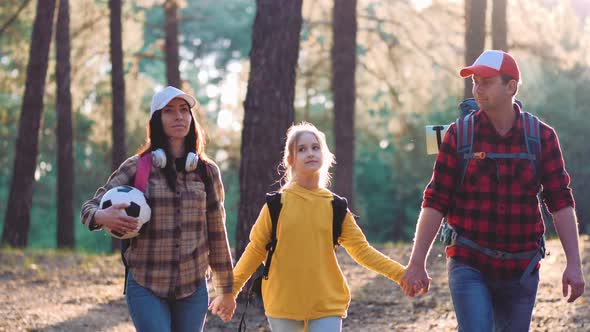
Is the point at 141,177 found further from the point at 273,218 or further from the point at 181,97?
the point at 273,218

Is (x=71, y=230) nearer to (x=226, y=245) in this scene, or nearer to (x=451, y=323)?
(x=451, y=323)

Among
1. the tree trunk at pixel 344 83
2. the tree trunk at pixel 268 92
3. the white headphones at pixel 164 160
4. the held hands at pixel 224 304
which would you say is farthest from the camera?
the tree trunk at pixel 344 83

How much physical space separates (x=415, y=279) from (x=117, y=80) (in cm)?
1509

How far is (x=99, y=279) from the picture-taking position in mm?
13727

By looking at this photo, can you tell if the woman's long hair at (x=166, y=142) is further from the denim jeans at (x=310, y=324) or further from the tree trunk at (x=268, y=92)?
the tree trunk at (x=268, y=92)

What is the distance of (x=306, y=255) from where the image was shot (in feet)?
17.7

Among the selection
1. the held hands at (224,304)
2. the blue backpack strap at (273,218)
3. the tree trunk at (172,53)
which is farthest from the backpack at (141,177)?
the tree trunk at (172,53)

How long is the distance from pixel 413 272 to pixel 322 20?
17.4m

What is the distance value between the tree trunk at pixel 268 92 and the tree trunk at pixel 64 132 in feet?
36.4

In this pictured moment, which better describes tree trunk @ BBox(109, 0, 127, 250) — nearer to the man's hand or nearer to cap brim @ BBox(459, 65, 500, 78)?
cap brim @ BBox(459, 65, 500, 78)

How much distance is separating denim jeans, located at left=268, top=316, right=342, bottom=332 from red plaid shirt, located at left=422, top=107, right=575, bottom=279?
855mm

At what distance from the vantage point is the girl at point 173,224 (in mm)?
5043

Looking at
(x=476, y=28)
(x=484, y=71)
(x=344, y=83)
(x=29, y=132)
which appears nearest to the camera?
(x=484, y=71)

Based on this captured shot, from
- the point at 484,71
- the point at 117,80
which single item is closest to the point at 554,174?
the point at 484,71
